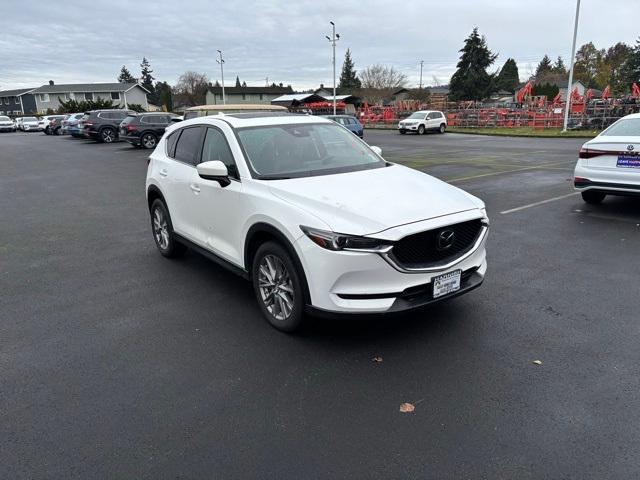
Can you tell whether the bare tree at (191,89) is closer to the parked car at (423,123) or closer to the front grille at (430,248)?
the parked car at (423,123)

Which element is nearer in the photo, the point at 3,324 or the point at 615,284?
the point at 3,324

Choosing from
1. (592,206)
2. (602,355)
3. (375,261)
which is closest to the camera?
(375,261)

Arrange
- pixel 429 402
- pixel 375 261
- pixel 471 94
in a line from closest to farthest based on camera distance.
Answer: pixel 429 402
pixel 375 261
pixel 471 94

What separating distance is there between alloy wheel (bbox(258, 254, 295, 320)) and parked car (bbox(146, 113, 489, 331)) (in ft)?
0.03

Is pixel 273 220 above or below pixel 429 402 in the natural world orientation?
above

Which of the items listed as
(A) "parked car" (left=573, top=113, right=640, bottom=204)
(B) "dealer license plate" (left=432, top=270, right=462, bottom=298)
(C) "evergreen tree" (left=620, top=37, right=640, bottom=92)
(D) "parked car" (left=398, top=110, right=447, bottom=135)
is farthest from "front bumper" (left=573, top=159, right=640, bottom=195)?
(C) "evergreen tree" (left=620, top=37, right=640, bottom=92)

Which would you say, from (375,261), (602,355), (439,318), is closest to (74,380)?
(375,261)

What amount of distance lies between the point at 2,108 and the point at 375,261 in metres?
121

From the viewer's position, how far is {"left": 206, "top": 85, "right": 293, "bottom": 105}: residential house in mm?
Result: 95062

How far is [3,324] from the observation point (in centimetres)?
455

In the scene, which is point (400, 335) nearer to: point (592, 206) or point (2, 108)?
point (592, 206)

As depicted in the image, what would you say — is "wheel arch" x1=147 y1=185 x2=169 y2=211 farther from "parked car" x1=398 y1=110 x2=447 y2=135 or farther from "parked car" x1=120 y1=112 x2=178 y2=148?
"parked car" x1=398 y1=110 x2=447 y2=135

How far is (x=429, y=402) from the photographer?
3.25 metres

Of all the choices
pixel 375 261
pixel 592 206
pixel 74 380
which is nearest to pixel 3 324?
pixel 74 380
